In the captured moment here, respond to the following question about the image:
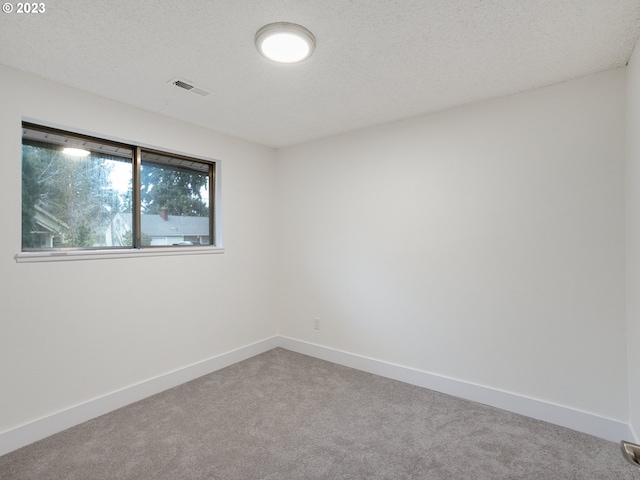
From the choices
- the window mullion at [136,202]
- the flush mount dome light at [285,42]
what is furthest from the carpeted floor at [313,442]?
the flush mount dome light at [285,42]

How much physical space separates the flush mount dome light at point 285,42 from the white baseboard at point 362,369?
2731 mm

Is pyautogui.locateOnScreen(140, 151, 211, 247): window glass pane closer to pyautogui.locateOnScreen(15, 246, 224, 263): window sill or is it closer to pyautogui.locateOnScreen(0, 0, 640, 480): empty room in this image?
pyautogui.locateOnScreen(0, 0, 640, 480): empty room

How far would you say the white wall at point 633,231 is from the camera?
74.0 inches

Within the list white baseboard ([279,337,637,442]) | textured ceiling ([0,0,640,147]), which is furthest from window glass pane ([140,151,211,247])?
white baseboard ([279,337,637,442])

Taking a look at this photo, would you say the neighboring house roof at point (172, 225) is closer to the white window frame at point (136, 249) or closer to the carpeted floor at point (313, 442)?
the white window frame at point (136, 249)

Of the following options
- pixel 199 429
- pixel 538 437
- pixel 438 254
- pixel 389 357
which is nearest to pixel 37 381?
pixel 199 429

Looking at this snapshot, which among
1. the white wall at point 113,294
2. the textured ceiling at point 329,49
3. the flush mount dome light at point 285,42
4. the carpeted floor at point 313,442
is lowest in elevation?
the carpeted floor at point 313,442

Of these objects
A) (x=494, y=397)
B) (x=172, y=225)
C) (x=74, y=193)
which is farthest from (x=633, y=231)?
(x=74, y=193)

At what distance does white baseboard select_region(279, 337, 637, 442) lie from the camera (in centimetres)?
217

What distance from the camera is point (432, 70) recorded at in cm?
218

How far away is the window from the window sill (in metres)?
0.09

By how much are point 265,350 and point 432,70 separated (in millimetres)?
3316

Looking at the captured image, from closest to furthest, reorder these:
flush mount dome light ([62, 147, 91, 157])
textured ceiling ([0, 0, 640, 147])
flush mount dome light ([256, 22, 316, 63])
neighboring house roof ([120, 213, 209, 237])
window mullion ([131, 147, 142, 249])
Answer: textured ceiling ([0, 0, 640, 147]) → flush mount dome light ([256, 22, 316, 63]) → flush mount dome light ([62, 147, 91, 157]) → window mullion ([131, 147, 142, 249]) → neighboring house roof ([120, 213, 209, 237])

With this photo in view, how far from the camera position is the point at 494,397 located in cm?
259
